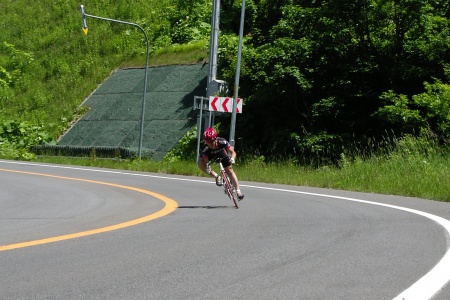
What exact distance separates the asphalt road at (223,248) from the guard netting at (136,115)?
71.5 ft

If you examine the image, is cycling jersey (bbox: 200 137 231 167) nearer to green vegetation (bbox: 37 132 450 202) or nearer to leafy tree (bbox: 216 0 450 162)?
green vegetation (bbox: 37 132 450 202)

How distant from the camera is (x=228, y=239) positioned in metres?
9.16

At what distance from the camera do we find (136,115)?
135 ft

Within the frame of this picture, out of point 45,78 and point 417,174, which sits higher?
point 45,78

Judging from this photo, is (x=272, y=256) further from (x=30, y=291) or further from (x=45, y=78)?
(x=45, y=78)

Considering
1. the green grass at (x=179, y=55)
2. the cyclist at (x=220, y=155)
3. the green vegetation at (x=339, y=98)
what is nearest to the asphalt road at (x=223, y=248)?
the cyclist at (x=220, y=155)

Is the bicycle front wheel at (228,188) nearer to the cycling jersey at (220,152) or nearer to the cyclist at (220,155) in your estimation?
the cyclist at (220,155)

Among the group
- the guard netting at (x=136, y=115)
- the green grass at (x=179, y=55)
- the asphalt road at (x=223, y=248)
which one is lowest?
the asphalt road at (x=223, y=248)

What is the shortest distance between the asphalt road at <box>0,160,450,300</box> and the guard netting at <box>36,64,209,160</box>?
21.8 metres

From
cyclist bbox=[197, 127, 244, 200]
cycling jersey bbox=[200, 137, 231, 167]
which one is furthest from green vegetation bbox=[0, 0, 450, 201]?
cycling jersey bbox=[200, 137, 231, 167]

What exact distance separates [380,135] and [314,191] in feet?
36.3

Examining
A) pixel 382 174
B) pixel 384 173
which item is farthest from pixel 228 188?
pixel 384 173

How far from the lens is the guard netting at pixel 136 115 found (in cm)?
3741

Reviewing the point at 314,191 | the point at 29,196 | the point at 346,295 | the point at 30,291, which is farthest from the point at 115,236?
the point at 314,191
